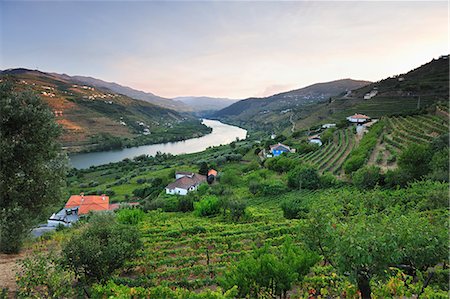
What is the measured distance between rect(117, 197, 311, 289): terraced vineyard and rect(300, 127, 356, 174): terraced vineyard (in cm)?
2182

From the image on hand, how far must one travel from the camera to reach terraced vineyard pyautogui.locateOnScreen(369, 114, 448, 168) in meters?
32.6

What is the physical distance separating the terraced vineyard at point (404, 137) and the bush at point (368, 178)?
5.42m

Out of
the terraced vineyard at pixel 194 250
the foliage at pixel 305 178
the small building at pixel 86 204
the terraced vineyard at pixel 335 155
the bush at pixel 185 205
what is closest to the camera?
the terraced vineyard at pixel 194 250

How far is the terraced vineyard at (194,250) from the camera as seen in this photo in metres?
11.6

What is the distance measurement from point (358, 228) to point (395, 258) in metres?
0.94

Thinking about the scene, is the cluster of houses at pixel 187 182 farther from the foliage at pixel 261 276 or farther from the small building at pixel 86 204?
the foliage at pixel 261 276

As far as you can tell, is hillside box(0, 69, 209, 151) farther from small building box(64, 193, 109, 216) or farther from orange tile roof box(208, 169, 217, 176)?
small building box(64, 193, 109, 216)

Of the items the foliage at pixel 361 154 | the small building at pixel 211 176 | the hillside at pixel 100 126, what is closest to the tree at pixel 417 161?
the foliage at pixel 361 154

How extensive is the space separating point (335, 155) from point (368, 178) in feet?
55.1

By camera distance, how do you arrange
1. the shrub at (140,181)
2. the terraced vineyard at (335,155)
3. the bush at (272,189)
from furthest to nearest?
the shrub at (140,181), the terraced vineyard at (335,155), the bush at (272,189)

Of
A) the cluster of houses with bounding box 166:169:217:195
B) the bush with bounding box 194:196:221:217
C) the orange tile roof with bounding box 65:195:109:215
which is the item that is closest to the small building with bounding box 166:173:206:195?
the cluster of houses with bounding box 166:169:217:195

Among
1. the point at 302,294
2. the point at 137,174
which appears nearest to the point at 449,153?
the point at 302,294

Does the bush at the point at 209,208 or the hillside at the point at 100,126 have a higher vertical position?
the hillside at the point at 100,126

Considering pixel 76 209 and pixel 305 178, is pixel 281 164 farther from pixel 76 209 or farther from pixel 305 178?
pixel 76 209
